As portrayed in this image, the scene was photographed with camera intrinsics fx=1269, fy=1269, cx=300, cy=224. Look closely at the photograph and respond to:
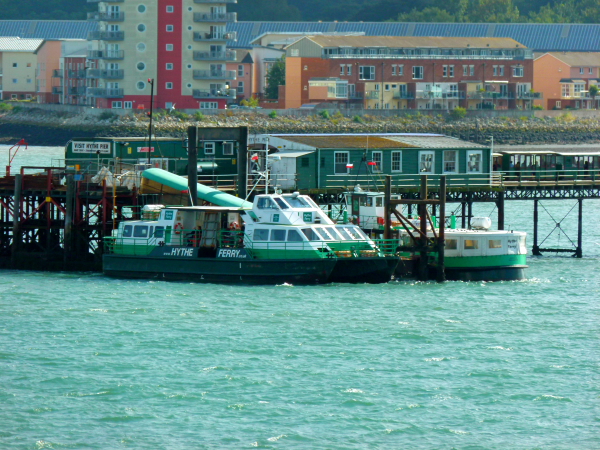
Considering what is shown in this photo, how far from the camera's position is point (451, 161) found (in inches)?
2581

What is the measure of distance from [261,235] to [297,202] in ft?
7.18

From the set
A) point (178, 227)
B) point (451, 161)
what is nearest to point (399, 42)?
point (451, 161)

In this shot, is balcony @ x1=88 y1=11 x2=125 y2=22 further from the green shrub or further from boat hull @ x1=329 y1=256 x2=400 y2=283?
boat hull @ x1=329 y1=256 x2=400 y2=283

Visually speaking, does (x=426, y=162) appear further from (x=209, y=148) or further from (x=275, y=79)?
(x=275, y=79)

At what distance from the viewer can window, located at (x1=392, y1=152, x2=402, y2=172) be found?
210 feet

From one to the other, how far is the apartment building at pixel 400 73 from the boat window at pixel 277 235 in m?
116

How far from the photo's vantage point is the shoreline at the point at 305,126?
152250 mm

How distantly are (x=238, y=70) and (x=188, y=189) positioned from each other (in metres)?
133

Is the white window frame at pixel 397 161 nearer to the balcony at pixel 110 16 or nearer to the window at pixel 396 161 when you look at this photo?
the window at pixel 396 161

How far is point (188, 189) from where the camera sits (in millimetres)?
58156

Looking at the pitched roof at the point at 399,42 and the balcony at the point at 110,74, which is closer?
the balcony at the point at 110,74

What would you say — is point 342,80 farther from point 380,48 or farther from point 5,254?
point 5,254

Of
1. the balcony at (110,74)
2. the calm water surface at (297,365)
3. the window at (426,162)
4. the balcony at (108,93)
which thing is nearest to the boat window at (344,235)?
the calm water surface at (297,365)

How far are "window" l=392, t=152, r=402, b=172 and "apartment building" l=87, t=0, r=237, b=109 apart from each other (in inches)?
3732
